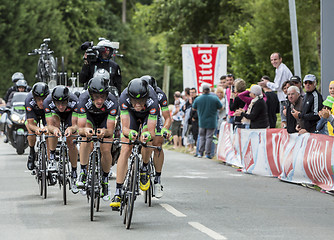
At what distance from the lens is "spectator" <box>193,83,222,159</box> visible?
23219 mm

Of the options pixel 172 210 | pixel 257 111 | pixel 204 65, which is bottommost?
pixel 172 210

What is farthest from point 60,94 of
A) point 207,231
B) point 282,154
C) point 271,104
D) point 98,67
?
point 271,104

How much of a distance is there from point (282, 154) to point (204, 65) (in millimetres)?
12241

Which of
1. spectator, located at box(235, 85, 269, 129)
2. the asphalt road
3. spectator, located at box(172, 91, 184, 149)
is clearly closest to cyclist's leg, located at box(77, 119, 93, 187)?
the asphalt road

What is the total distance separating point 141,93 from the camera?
10.2m

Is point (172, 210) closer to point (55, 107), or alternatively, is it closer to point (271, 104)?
point (55, 107)

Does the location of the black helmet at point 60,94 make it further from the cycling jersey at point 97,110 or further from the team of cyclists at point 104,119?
the cycling jersey at point 97,110

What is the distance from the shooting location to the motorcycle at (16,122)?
79.6 ft

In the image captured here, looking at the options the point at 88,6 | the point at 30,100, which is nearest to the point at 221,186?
the point at 30,100

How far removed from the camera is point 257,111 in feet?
61.2

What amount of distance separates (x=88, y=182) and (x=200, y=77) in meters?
18.0

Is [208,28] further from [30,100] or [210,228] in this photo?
[210,228]

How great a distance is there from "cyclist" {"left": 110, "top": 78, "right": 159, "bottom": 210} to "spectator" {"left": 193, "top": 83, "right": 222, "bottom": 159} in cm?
1209

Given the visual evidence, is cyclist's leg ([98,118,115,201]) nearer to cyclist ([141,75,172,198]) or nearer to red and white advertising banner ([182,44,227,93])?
cyclist ([141,75,172,198])
